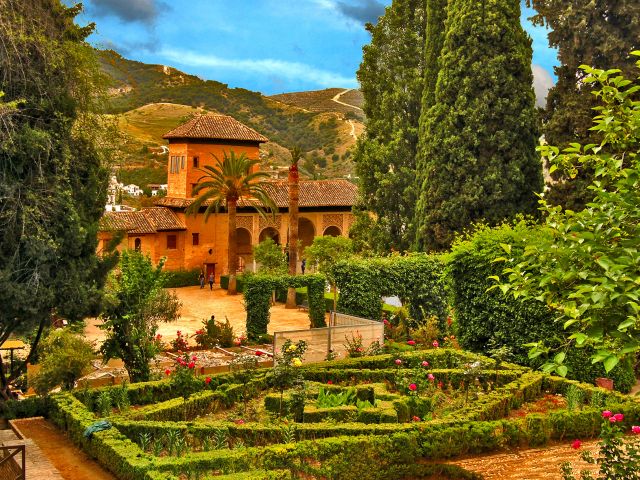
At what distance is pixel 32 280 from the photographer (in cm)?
1309

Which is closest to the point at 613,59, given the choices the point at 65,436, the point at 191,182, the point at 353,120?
the point at 65,436

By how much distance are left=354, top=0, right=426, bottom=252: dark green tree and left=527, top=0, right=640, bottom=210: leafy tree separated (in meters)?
7.65

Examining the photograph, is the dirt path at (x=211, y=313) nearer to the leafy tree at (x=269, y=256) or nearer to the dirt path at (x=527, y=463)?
the leafy tree at (x=269, y=256)

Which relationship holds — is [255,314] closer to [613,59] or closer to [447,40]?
[447,40]

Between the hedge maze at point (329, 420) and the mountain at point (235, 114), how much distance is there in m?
61.8

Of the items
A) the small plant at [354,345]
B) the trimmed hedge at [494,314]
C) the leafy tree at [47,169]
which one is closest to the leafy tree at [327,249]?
the small plant at [354,345]

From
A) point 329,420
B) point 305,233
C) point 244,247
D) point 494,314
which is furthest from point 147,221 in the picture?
point 329,420

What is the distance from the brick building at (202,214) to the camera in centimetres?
4166

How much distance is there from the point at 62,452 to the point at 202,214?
106 ft

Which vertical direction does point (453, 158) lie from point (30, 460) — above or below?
above

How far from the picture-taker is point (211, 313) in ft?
111

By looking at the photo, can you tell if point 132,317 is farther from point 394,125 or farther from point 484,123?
point 394,125

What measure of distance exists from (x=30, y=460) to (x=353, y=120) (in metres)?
81.0

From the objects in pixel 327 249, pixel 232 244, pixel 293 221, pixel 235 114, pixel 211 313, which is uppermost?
pixel 235 114
